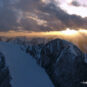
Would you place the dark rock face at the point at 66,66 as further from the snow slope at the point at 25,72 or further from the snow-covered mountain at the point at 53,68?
the snow slope at the point at 25,72

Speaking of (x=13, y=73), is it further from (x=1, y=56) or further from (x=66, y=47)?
(x=66, y=47)

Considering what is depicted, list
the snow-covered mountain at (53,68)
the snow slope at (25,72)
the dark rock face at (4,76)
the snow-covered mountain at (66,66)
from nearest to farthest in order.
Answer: the dark rock face at (4,76)
the snow slope at (25,72)
the snow-covered mountain at (53,68)
the snow-covered mountain at (66,66)

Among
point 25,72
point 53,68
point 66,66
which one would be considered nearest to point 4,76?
point 25,72

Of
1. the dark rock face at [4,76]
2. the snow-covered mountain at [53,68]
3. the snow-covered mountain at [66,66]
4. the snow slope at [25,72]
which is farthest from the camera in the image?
the snow-covered mountain at [66,66]

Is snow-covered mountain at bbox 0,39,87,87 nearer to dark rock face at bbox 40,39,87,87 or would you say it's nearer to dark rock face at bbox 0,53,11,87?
dark rock face at bbox 40,39,87,87

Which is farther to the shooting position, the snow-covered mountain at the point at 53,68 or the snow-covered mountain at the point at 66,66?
the snow-covered mountain at the point at 66,66

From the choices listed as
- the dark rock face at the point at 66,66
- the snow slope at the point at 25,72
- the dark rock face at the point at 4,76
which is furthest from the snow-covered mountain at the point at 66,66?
the dark rock face at the point at 4,76

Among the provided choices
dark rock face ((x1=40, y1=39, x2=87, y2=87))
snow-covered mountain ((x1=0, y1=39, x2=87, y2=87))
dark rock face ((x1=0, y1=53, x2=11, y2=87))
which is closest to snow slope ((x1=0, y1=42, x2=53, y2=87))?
snow-covered mountain ((x1=0, y1=39, x2=87, y2=87))

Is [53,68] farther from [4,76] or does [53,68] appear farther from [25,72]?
[4,76]
